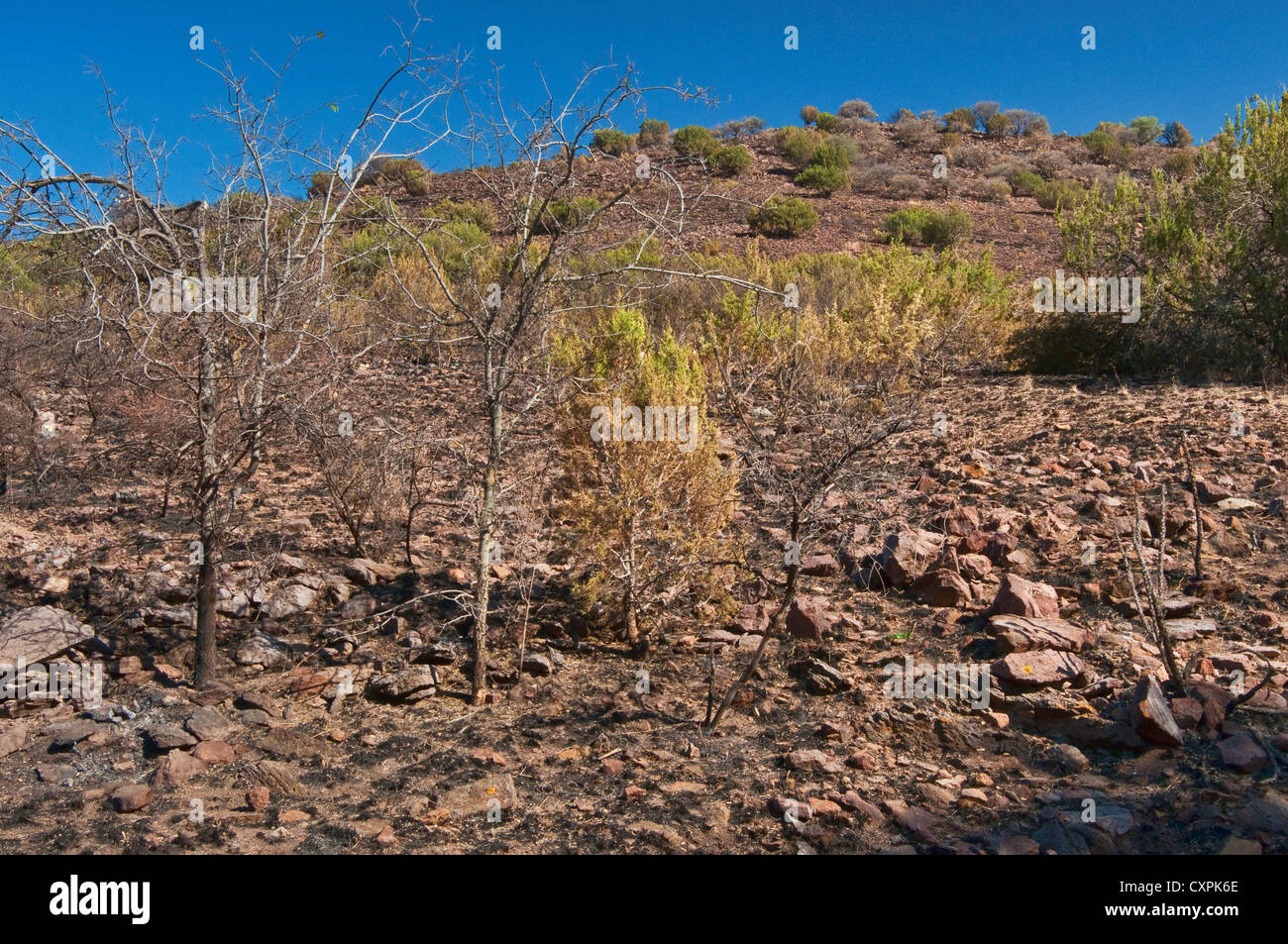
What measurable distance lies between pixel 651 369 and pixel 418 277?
10076mm

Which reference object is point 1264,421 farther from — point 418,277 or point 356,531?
point 418,277

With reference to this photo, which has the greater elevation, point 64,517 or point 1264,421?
point 1264,421

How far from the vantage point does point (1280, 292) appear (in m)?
9.64

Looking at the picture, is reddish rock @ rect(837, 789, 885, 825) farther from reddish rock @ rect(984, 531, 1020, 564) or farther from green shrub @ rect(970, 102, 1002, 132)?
green shrub @ rect(970, 102, 1002, 132)

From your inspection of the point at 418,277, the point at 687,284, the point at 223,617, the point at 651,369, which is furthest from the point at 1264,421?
the point at 418,277

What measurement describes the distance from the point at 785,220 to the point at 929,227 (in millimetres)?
3610

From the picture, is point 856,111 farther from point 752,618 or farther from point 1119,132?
point 752,618

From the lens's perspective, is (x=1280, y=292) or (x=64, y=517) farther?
(x=1280, y=292)

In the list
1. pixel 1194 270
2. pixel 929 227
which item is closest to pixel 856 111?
pixel 929 227

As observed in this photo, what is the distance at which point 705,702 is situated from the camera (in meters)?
4.69

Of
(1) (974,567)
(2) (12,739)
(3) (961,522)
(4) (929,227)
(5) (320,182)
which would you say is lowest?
(2) (12,739)

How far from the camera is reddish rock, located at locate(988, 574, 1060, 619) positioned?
5.02 meters

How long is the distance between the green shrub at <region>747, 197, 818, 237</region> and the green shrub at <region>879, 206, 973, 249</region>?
6.29 ft

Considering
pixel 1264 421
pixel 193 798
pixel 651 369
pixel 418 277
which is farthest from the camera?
pixel 418 277
